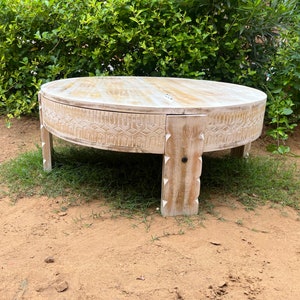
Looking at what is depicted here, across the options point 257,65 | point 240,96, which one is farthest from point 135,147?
point 257,65

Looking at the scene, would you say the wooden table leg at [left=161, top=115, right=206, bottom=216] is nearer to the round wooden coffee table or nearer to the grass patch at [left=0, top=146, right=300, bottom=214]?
the round wooden coffee table

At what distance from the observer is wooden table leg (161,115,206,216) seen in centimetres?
166

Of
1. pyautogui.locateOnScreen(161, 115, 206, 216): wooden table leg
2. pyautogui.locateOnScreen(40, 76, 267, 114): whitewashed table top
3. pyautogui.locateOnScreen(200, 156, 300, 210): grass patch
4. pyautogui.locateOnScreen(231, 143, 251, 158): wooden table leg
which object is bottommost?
pyautogui.locateOnScreen(200, 156, 300, 210): grass patch

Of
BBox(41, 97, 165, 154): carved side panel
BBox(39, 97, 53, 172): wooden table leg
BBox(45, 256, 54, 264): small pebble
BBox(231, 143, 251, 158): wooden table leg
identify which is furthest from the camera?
BBox(231, 143, 251, 158): wooden table leg

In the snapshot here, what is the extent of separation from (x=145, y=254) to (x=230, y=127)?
0.77m

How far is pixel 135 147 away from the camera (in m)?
1.69

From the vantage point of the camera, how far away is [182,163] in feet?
5.63

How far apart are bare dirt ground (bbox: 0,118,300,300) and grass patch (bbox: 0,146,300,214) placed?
4.4 inches

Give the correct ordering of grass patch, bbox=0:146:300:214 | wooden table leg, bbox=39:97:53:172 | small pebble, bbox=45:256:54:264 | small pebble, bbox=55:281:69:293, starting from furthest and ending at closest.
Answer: wooden table leg, bbox=39:97:53:172 < grass patch, bbox=0:146:300:214 < small pebble, bbox=45:256:54:264 < small pebble, bbox=55:281:69:293

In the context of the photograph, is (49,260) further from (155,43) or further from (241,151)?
(155,43)

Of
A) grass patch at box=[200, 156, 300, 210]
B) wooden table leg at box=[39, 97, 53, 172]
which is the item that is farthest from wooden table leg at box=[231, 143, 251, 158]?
wooden table leg at box=[39, 97, 53, 172]

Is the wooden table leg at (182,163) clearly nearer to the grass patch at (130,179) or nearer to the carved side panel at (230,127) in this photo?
the carved side panel at (230,127)

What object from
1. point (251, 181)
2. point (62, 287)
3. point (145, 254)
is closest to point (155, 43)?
point (251, 181)

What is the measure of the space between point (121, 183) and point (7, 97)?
83.8 inches
